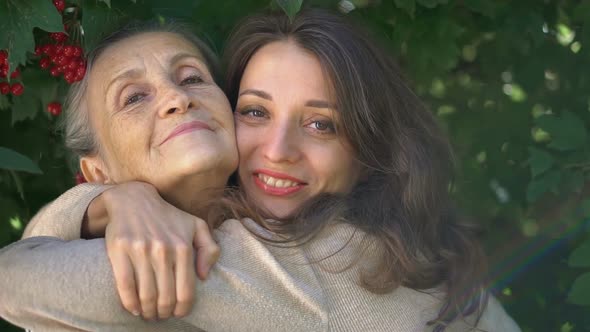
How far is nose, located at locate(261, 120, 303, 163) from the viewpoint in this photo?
2.87 meters

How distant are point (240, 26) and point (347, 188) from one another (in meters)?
0.75

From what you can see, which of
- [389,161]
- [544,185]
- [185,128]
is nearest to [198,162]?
[185,128]

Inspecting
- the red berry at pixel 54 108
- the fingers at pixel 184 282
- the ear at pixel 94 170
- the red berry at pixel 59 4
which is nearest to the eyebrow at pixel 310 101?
the ear at pixel 94 170

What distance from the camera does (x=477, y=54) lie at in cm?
427

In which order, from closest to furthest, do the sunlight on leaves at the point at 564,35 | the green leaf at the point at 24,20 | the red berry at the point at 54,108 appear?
the green leaf at the point at 24,20 < the red berry at the point at 54,108 < the sunlight on leaves at the point at 564,35

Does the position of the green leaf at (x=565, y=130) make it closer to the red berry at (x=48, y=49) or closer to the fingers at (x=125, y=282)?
the red berry at (x=48, y=49)

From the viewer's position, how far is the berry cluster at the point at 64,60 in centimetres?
299

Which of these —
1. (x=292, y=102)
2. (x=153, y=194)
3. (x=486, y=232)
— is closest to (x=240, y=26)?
(x=292, y=102)

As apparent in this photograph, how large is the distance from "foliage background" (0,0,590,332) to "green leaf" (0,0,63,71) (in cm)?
36

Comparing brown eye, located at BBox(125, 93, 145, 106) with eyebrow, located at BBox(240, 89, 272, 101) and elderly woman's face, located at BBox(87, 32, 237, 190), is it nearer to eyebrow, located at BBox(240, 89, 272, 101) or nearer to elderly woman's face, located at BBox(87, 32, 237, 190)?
elderly woman's face, located at BBox(87, 32, 237, 190)

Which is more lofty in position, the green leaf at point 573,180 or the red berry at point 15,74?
the red berry at point 15,74

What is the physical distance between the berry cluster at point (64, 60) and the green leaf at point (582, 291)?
6.43ft

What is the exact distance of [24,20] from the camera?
269 centimetres

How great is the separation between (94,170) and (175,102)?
52 centimetres
